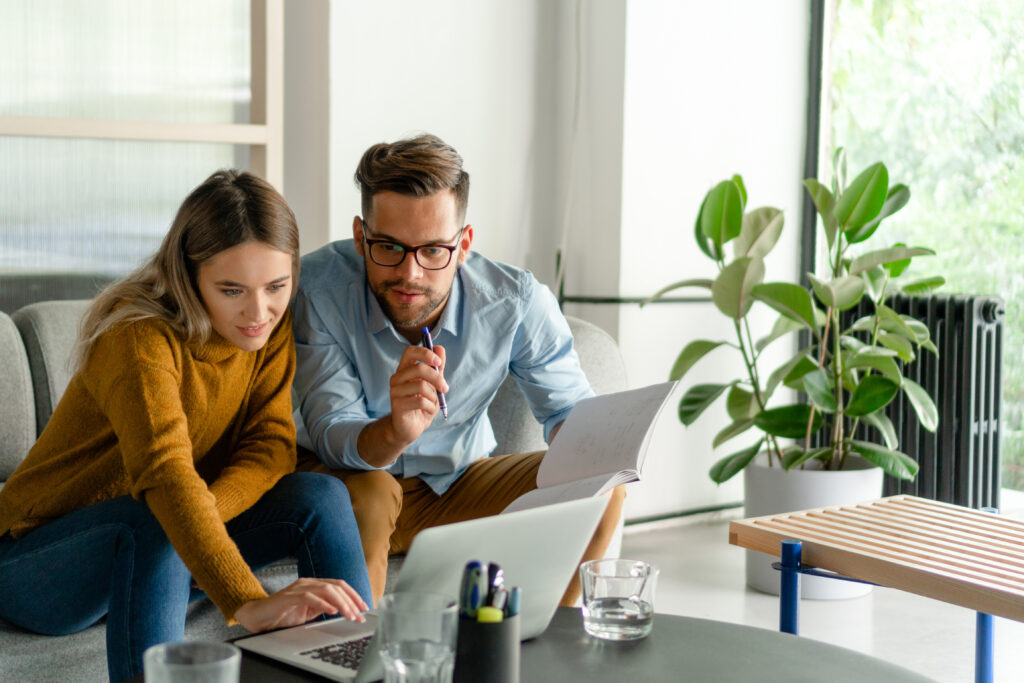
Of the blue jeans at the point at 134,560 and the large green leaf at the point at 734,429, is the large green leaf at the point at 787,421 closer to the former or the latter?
the large green leaf at the point at 734,429

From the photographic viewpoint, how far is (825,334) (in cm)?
278

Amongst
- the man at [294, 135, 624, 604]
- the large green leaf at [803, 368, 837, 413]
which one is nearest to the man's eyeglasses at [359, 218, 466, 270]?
the man at [294, 135, 624, 604]

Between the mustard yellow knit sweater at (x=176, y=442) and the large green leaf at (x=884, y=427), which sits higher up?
the mustard yellow knit sweater at (x=176, y=442)

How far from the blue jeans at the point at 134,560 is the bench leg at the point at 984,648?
97 centimetres

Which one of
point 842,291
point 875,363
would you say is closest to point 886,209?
point 842,291

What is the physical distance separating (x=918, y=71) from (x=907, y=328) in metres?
1.03

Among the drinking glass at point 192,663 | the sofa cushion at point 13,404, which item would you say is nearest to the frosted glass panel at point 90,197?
the sofa cushion at point 13,404

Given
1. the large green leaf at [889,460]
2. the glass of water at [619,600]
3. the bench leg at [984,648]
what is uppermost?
the glass of water at [619,600]

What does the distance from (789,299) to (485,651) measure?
192cm

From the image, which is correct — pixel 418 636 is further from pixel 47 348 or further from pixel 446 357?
pixel 47 348

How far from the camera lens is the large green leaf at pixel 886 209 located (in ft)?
8.85

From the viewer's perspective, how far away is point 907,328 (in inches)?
107

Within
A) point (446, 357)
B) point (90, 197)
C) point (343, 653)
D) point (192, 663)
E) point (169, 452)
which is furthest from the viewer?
point (90, 197)

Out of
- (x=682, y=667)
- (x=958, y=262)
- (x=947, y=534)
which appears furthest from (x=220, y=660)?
(x=958, y=262)
